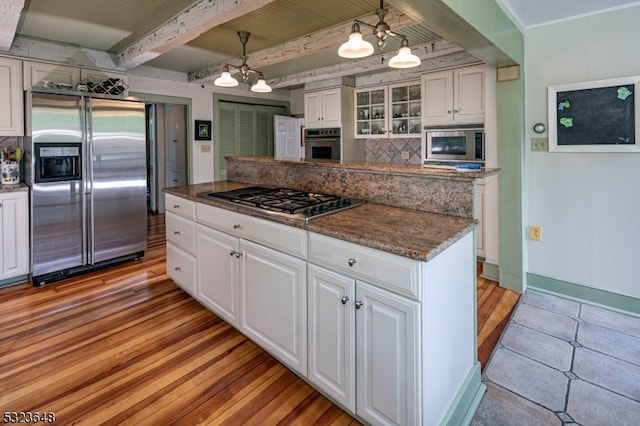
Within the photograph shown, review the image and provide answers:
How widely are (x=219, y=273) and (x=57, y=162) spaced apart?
82.5 inches

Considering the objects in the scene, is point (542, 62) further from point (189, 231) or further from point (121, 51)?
point (121, 51)

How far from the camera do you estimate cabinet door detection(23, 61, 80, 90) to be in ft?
11.0

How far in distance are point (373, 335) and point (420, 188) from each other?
88 cm

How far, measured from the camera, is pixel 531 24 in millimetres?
2803

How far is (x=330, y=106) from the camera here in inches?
204

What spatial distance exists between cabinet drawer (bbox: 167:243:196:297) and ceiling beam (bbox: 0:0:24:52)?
1.92m

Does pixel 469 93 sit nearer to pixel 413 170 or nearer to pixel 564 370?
pixel 413 170

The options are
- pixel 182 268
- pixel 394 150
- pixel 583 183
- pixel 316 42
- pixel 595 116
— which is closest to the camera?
pixel 595 116

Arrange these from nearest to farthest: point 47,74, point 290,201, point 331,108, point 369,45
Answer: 1. point 369,45
2. point 290,201
3. point 47,74
4. point 331,108

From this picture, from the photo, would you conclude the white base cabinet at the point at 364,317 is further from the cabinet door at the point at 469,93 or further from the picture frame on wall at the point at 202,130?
the picture frame on wall at the point at 202,130

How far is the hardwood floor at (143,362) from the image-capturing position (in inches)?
65.9

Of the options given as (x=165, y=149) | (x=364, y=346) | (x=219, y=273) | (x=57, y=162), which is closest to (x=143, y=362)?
(x=219, y=273)

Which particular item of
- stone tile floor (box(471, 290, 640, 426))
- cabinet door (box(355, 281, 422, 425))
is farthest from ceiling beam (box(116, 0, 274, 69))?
stone tile floor (box(471, 290, 640, 426))

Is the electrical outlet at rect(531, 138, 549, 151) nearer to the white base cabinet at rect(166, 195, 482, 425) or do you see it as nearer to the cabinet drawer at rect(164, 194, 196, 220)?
the white base cabinet at rect(166, 195, 482, 425)
